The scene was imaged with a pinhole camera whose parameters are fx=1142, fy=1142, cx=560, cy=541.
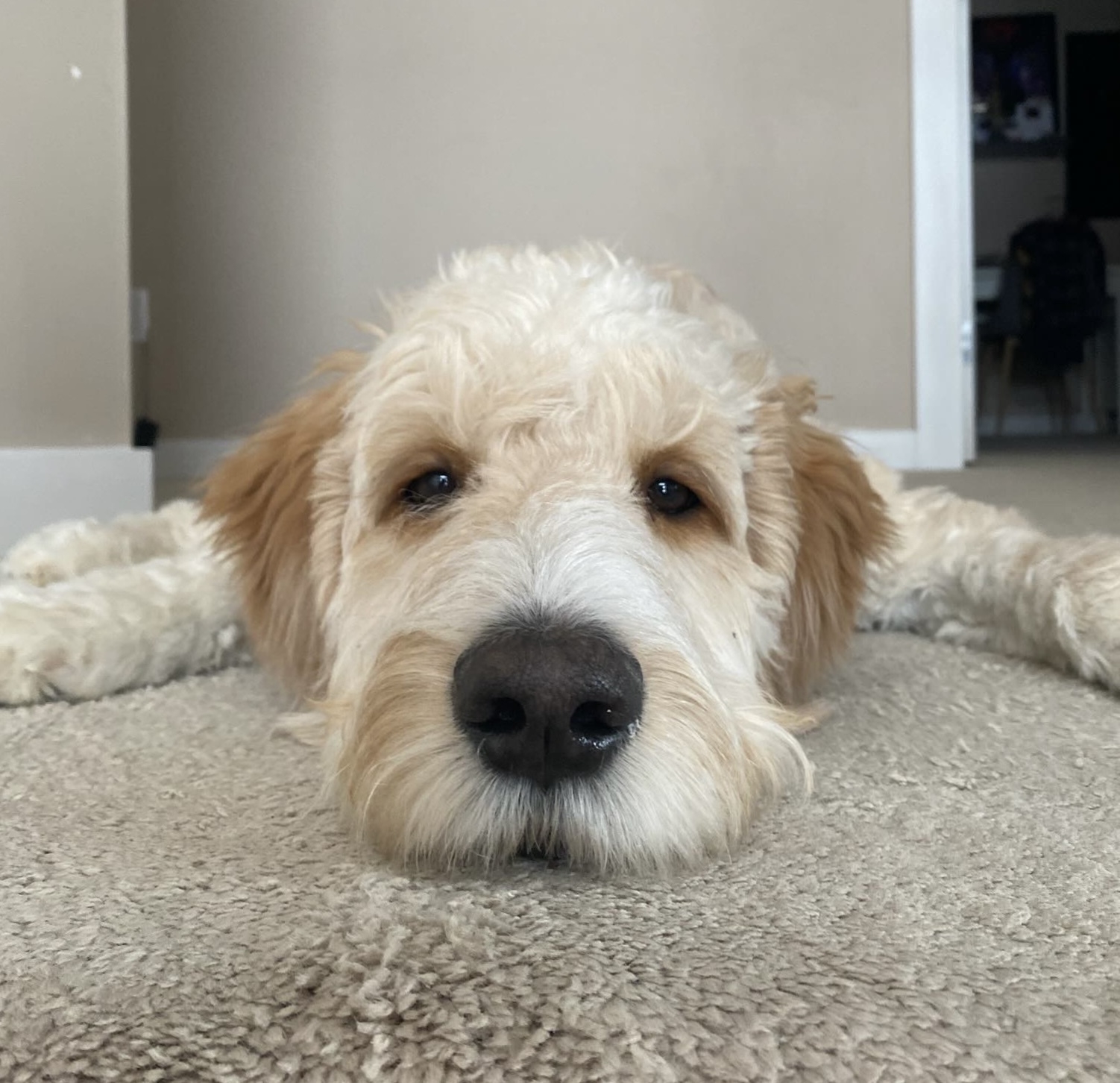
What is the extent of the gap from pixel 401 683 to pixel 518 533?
0.75 feet

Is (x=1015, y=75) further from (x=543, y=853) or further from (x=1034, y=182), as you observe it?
(x=543, y=853)

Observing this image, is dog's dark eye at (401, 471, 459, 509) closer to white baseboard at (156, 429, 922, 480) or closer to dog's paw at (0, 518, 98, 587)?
dog's paw at (0, 518, 98, 587)

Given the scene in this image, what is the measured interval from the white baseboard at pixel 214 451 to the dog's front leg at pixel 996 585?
10.3ft

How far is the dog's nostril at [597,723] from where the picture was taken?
844 mm

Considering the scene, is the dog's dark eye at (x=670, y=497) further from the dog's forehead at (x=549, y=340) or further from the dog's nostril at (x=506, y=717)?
the dog's nostril at (x=506, y=717)

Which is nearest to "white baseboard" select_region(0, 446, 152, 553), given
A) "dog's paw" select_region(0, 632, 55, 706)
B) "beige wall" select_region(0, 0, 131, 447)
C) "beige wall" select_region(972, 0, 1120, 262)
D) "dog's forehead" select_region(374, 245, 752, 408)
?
"beige wall" select_region(0, 0, 131, 447)

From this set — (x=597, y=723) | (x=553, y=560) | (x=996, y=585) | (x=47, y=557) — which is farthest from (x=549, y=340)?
(x=47, y=557)

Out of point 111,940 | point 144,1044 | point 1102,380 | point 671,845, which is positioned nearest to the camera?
point 144,1044

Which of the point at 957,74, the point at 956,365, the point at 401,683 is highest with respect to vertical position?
the point at 957,74

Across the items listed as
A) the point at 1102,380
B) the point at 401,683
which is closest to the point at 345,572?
the point at 401,683

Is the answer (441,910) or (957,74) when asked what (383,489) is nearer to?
(441,910)

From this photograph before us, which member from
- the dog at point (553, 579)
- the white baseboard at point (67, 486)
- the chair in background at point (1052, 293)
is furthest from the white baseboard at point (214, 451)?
the chair in background at point (1052, 293)

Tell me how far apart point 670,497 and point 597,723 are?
18.2 inches

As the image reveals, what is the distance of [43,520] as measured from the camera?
115 inches
